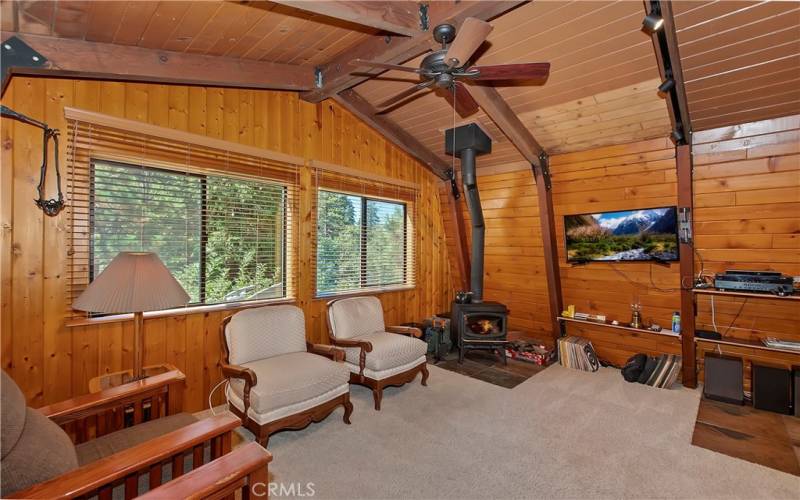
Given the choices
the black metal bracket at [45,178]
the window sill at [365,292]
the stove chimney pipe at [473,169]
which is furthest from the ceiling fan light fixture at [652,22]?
the black metal bracket at [45,178]

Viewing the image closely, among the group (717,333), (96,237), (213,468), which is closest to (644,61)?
(717,333)

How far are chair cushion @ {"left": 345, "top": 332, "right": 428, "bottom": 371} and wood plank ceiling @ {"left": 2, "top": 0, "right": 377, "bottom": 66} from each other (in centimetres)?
260

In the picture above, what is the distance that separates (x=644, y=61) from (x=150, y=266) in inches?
144

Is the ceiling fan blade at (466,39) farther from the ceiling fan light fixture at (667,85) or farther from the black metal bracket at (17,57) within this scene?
the black metal bracket at (17,57)

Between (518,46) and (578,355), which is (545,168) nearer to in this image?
(518,46)

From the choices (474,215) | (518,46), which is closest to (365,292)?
(474,215)

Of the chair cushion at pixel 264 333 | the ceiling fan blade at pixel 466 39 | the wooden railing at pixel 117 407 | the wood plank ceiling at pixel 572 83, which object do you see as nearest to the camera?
the wooden railing at pixel 117 407

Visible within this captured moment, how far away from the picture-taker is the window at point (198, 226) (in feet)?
8.43

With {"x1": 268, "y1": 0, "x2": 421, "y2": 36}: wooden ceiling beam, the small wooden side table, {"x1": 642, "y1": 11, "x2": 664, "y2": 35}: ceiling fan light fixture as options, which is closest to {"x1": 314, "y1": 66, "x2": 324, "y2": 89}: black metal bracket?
{"x1": 268, "y1": 0, "x2": 421, "y2": 36}: wooden ceiling beam

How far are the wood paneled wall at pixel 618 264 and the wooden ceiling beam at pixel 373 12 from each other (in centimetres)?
249

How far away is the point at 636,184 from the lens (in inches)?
142

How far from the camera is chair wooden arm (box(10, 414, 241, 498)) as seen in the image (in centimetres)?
115

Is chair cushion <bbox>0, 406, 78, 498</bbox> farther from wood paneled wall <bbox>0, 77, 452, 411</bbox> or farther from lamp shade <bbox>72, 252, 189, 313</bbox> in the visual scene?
wood paneled wall <bbox>0, 77, 452, 411</bbox>

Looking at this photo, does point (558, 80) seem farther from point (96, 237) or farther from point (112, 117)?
point (96, 237)
